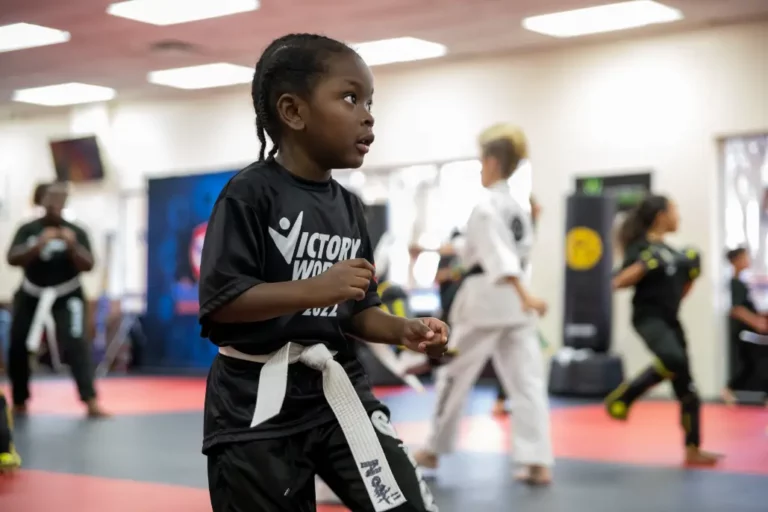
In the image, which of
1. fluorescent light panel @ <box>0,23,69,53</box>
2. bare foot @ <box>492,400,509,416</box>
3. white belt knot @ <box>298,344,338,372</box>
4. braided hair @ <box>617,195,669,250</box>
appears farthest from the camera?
fluorescent light panel @ <box>0,23,69,53</box>

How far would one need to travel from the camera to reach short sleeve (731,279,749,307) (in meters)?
9.07

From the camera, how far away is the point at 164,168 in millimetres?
14148

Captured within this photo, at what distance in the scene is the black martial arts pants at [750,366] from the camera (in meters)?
9.30

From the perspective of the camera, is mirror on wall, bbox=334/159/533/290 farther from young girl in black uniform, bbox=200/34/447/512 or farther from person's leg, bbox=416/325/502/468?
young girl in black uniform, bbox=200/34/447/512

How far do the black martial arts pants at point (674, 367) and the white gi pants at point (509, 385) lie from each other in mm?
912

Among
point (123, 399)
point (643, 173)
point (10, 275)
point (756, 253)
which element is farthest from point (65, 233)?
point (10, 275)

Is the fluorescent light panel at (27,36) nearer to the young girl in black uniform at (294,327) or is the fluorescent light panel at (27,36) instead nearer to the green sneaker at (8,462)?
the green sneaker at (8,462)

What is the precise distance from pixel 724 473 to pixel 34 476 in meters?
3.18

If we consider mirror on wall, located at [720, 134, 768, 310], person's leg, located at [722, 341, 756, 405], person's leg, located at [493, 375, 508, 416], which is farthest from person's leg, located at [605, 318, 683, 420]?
mirror on wall, located at [720, 134, 768, 310]

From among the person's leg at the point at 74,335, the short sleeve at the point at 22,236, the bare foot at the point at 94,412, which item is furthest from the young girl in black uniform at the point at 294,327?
the bare foot at the point at 94,412

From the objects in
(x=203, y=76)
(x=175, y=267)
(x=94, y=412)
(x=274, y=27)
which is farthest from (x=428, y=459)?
(x=203, y=76)

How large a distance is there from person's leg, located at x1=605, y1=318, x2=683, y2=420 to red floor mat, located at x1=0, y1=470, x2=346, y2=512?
6.75ft

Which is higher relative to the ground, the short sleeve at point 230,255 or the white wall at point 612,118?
the white wall at point 612,118

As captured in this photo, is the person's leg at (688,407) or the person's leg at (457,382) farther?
the person's leg at (688,407)
